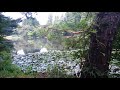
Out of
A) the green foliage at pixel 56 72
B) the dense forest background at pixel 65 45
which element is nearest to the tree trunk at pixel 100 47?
the dense forest background at pixel 65 45

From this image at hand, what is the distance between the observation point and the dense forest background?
3.97 meters

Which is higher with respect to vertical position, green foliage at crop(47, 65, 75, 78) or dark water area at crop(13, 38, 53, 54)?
dark water area at crop(13, 38, 53, 54)

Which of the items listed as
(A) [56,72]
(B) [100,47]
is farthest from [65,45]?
(B) [100,47]

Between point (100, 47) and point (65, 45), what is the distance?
559mm

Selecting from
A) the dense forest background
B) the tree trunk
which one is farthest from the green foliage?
the tree trunk

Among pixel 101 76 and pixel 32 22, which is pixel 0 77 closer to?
pixel 32 22

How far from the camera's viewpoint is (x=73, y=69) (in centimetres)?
409

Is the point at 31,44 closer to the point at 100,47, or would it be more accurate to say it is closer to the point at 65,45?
the point at 65,45

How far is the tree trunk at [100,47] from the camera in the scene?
4000 millimetres

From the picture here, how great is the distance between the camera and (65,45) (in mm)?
4047

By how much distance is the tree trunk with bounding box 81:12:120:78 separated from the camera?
4.00m

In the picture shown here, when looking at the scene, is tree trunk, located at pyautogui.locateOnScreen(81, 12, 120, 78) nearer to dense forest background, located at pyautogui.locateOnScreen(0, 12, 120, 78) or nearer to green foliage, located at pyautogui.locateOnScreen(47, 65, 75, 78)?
dense forest background, located at pyautogui.locateOnScreen(0, 12, 120, 78)
